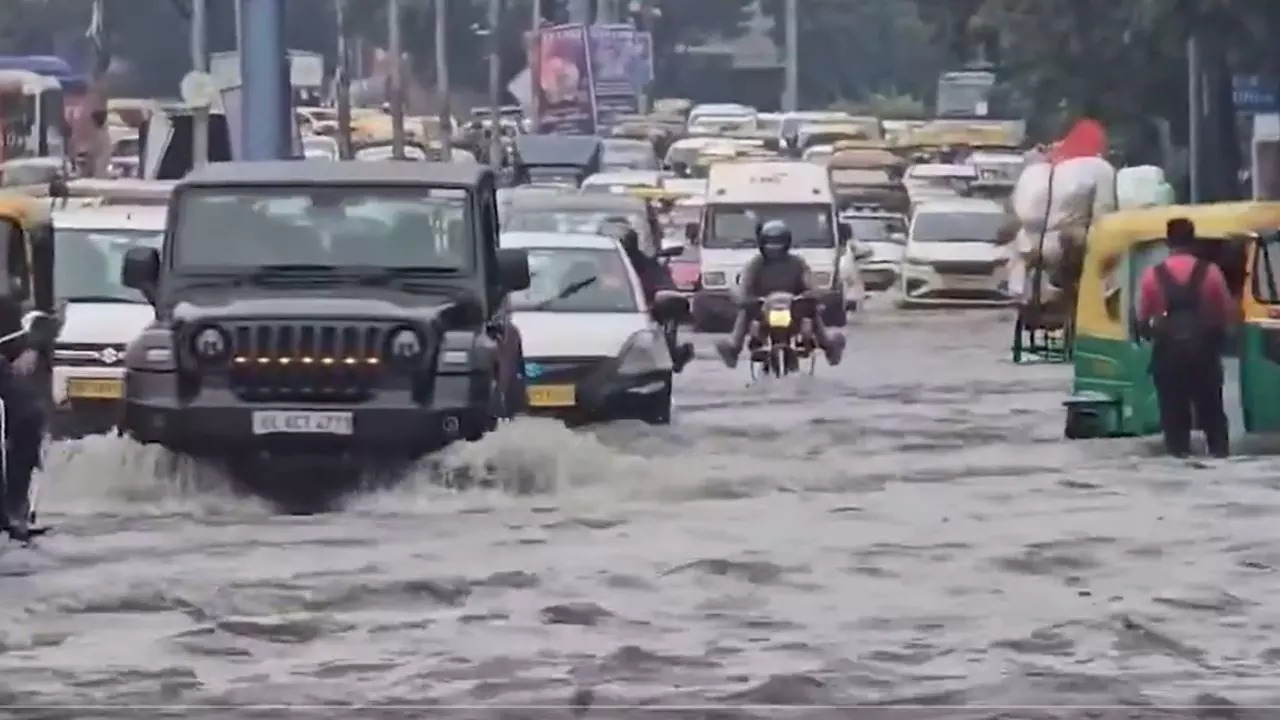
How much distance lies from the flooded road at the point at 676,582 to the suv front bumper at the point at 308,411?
414mm

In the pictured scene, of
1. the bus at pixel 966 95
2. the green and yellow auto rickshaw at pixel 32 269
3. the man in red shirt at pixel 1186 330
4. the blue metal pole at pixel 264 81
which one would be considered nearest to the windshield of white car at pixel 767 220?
the blue metal pole at pixel 264 81

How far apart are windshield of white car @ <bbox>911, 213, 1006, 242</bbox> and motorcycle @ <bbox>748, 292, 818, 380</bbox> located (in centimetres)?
1709

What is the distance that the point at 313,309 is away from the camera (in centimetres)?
1820

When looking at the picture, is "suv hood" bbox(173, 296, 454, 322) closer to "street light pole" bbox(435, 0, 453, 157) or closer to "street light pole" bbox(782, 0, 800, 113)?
"street light pole" bbox(435, 0, 453, 157)

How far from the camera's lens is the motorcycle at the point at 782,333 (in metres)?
30.4

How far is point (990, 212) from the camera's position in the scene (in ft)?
161

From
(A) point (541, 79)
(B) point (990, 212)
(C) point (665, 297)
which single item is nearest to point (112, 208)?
(C) point (665, 297)

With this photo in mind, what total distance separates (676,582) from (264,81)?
20.4m

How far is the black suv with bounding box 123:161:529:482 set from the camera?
714 inches

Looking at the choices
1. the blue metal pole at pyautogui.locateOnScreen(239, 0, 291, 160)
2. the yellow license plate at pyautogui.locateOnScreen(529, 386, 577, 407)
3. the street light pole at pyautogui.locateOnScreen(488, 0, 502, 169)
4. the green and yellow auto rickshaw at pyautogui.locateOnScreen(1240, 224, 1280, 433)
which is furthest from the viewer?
the street light pole at pyautogui.locateOnScreen(488, 0, 502, 169)

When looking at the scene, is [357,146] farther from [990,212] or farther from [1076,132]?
[1076,132]

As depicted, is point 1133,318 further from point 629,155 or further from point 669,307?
point 629,155

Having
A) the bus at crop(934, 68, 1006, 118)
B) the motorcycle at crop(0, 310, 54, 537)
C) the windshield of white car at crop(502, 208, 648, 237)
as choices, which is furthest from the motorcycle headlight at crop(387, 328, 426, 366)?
the bus at crop(934, 68, 1006, 118)

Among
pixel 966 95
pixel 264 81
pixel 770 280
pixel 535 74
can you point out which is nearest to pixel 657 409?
pixel 770 280
